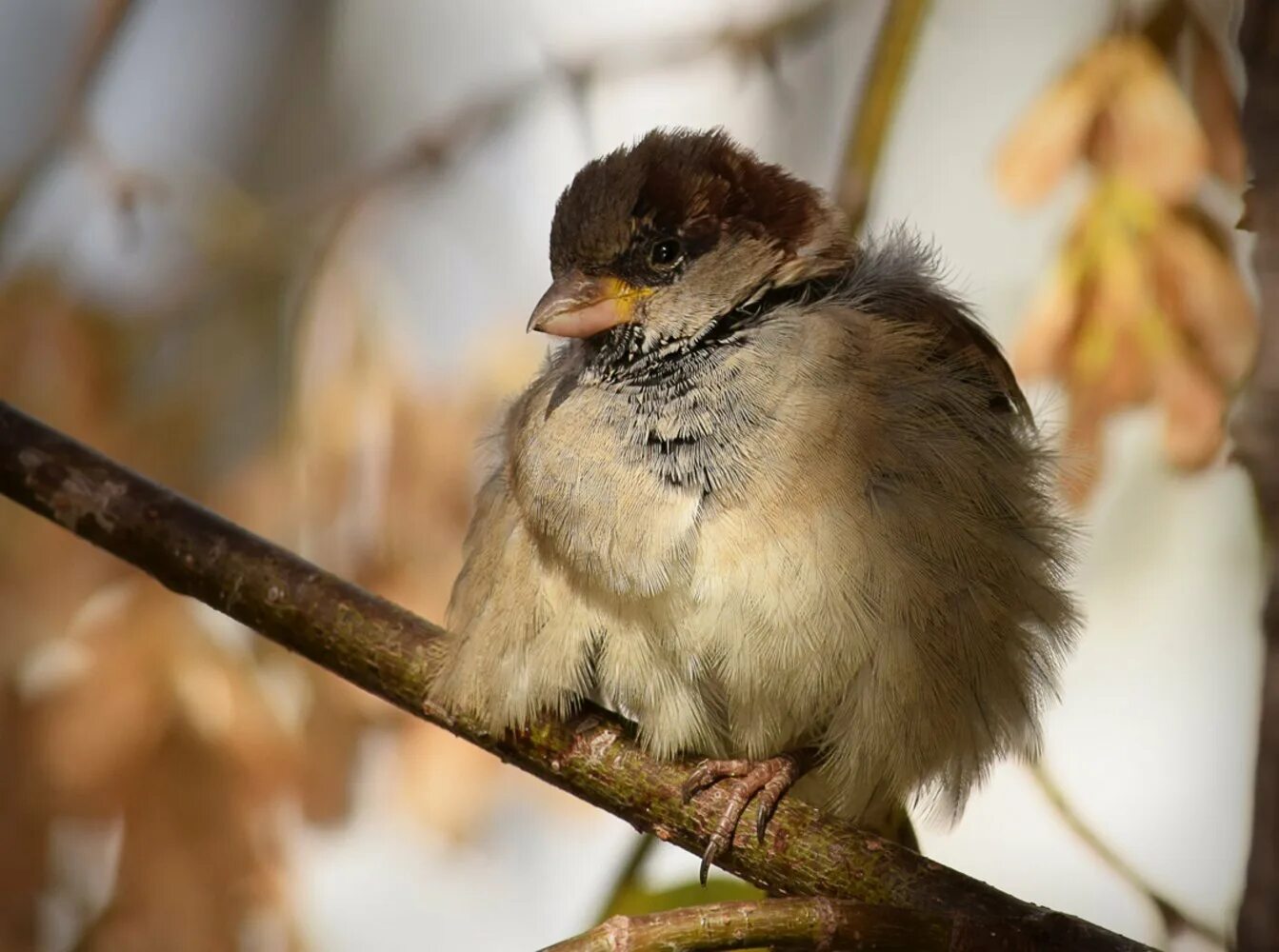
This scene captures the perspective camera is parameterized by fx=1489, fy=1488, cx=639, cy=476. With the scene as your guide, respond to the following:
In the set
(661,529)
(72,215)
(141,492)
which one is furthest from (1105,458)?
(72,215)

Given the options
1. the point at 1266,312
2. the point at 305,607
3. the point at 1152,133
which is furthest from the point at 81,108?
the point at 1266,312

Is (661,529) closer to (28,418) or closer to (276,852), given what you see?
(28,418)

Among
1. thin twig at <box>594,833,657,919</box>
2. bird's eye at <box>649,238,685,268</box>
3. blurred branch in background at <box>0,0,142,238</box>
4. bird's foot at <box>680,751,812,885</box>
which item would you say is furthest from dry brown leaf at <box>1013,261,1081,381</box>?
blurred branch in background at <box>0,0,142,238</box>

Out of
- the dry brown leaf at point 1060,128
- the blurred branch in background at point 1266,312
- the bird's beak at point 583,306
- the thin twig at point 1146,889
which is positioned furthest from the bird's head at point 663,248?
the blurred branch in background at point 1266,312

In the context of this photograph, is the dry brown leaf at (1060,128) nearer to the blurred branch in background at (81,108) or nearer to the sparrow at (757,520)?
the sparrow at (757,520)

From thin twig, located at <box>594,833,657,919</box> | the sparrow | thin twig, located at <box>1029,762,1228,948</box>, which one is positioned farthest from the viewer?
thin twig, located at <box>594,833,657,919</box>

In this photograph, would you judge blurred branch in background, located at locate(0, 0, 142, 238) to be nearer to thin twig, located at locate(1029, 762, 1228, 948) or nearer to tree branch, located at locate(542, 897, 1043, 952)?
tree branch, located at locate(542, 897, 1043, 952)

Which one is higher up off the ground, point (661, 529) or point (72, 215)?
point (72, 215)
